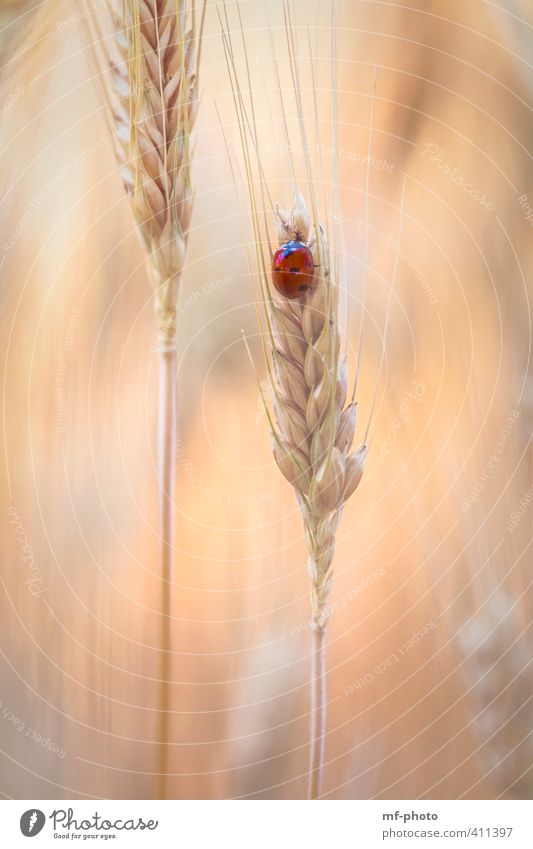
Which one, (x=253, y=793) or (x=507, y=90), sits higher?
(x=507, y=90)

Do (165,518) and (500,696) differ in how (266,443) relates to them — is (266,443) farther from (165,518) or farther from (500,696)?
(500,696)

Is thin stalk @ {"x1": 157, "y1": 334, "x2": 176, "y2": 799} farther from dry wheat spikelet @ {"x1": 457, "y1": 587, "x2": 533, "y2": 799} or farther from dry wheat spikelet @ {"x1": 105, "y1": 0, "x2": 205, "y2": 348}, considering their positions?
dry wheat spikelet @ {"x1": 457, "y1": 587, "x2": 533, "y2": 799}

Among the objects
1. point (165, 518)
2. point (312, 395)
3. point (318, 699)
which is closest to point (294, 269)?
point (312, 395)

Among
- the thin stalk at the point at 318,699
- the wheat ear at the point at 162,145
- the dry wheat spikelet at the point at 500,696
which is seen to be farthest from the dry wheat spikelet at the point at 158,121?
the dry wheat spikelet at the point at 500,696

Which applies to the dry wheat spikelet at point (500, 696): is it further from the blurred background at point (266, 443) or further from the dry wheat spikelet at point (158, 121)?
the dry wheat spikelet at point (158, 121)

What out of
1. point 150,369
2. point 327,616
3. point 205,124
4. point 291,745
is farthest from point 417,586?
point 205,124
